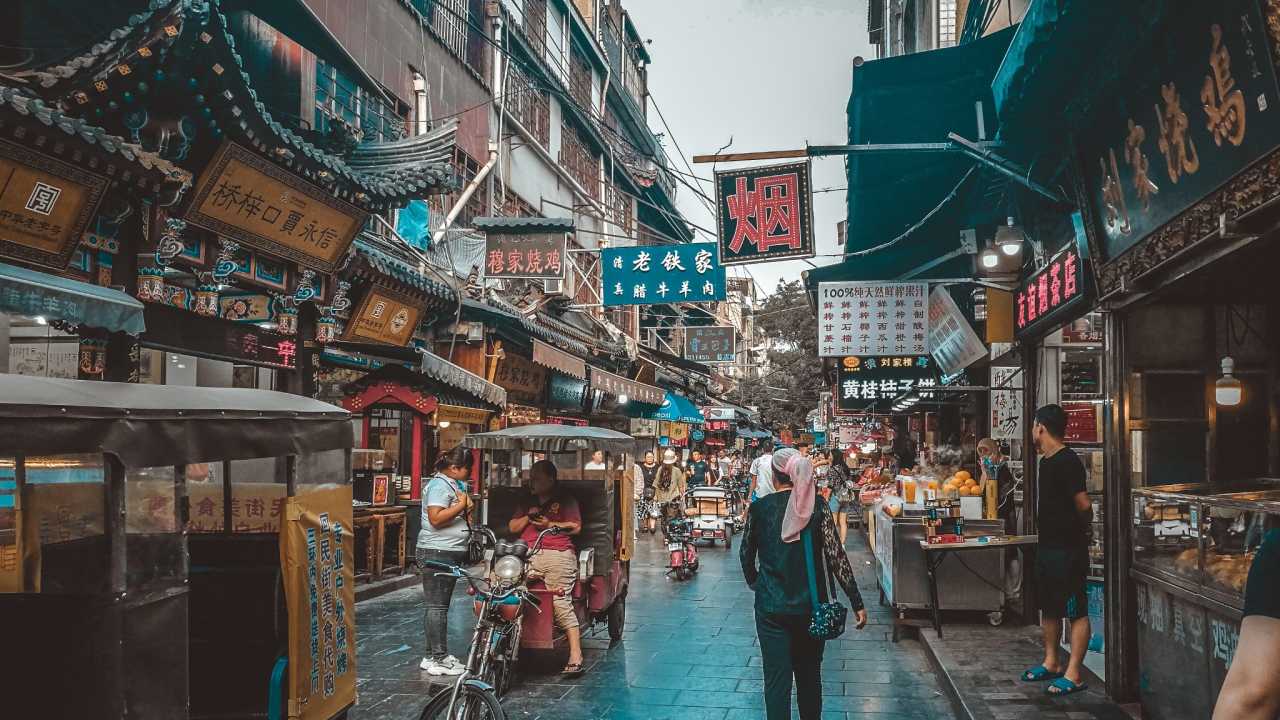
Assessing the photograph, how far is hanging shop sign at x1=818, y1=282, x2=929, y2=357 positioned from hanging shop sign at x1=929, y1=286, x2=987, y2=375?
1.08 ft

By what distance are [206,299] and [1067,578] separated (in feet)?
29.1

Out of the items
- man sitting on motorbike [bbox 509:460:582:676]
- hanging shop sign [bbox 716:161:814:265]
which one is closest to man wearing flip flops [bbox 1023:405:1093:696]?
man sitting on motorbike [bbox 509:460:582:676]

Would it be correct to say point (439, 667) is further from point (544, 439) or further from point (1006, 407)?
point (1006, 407)

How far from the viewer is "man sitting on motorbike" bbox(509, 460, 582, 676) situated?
8.34 m

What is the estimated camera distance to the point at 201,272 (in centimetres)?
965

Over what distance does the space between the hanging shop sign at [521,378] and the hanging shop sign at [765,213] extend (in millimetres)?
8007

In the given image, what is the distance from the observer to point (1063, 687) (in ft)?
21.9

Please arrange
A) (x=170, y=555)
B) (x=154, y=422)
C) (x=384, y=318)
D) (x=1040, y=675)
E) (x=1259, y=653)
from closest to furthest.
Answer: (x=1259, y=653) → (x=154, y=422) → (x=170, y=555) → (x=1040, y=675) → (x=384, y=318)

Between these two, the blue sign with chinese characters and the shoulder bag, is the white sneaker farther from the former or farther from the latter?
the blue sign with chinese characters

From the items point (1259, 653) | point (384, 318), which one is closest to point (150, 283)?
point (384, 318)

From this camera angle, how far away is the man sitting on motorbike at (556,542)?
27.4 ft

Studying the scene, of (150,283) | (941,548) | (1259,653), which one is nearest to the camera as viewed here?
(1259,653)

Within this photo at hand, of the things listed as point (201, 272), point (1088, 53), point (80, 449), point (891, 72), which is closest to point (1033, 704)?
point (1088, 53)

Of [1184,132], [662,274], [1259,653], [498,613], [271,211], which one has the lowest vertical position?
[498,613]
